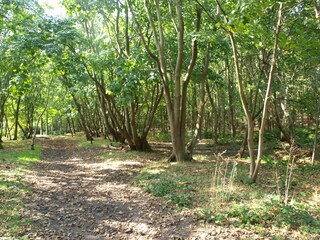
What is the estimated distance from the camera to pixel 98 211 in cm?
660

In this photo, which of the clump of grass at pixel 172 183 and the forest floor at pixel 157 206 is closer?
the forest floor at pixel 157 206

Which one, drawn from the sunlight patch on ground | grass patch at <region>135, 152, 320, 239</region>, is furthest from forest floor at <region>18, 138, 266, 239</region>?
the sunlight patch on ground

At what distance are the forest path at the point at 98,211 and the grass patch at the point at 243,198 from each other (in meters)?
0.52

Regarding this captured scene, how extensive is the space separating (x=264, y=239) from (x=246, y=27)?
4473mm

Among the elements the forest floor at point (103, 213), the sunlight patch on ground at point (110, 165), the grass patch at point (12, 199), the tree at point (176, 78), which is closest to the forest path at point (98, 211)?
the forest floor at point (103, 213)

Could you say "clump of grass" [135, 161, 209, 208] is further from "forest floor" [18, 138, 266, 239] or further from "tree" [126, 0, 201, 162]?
"tree" [126, 0, 201, 162]

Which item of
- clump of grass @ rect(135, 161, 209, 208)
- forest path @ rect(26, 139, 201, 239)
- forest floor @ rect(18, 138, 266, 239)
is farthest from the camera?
clump of grass @ rect(135, 161, 209, 208)

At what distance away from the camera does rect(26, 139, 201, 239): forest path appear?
5.39 m

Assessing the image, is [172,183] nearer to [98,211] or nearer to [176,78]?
[98,211]

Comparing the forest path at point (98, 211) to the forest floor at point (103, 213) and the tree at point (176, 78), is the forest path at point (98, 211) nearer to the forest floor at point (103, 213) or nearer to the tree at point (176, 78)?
the forest floor at point (103, 213)

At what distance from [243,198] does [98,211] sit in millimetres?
3598

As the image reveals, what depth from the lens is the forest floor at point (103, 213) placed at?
5.28 meters

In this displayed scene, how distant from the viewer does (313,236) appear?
476 centimetres

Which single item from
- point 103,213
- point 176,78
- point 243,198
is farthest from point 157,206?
point 176,78
